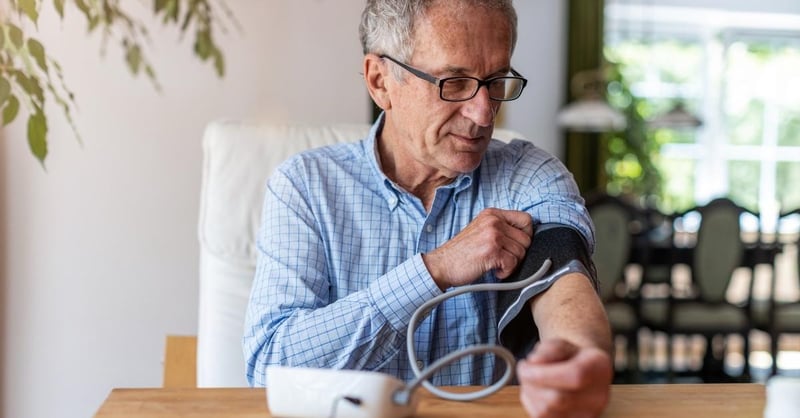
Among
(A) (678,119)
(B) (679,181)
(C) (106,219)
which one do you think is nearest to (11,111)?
(C) (106,219)

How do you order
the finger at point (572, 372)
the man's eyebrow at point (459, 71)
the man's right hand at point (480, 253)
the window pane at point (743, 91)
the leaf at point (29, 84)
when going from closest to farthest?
the finger at point (572, 372)
the man's right hand at point (480, 253)
the man's eyebrow at point (459, 71)
the leaf at point (29, 84)
the window pane at point (743, 91)

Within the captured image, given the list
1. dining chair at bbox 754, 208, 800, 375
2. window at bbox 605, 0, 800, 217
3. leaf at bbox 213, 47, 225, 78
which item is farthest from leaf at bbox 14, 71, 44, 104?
window at bbox 605, 0, 800, 217

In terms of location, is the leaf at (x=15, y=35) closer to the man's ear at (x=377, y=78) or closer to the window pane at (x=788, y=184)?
the man's ear at (x=377, y=78)

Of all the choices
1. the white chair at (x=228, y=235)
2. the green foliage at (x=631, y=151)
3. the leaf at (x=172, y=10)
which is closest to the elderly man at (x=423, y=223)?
the white chair at (x=228, y=235)

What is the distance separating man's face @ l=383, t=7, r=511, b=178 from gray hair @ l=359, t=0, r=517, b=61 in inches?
0.5

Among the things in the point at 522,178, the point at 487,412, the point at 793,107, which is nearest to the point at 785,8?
the point at 793,107

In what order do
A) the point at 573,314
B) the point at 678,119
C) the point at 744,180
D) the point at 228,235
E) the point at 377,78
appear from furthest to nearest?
the point at 744,180 → the point at 678,119 → the point at 228,235 → the point at 377,78 → the point at 573,314

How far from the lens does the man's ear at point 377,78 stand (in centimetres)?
133

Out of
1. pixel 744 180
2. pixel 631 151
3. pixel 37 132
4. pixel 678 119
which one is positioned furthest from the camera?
pixel 744 180

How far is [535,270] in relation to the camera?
1116 millimetres

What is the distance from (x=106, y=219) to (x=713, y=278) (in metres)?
2.66

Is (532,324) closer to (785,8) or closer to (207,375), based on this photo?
(207,375)

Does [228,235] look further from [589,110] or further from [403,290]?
[589,110]

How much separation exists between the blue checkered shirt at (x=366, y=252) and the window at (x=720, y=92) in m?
5.12
